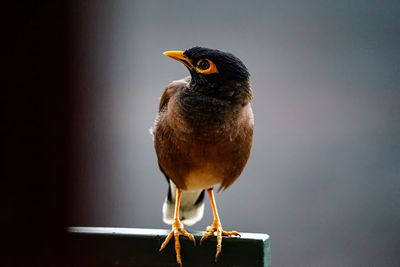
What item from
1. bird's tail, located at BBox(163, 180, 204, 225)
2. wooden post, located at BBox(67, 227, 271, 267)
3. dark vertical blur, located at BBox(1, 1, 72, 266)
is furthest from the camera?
bird's tail, located at BBox(163, 180, 204, 225)

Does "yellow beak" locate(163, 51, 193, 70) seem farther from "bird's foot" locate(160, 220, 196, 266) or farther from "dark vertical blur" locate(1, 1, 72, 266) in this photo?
"dark vertical blur" locate(1, 1, 72, 266)

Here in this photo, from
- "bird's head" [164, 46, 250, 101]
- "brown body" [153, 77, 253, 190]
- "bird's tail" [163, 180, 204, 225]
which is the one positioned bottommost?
"bird's tail" [163, 180, 204, 225]

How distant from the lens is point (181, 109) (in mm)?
1023

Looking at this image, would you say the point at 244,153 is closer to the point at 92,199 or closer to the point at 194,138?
the point at 194,138

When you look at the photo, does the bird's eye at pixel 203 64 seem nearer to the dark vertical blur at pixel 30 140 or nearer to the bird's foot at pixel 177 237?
the bird's foot at pixel 177 237

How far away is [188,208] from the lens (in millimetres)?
1374

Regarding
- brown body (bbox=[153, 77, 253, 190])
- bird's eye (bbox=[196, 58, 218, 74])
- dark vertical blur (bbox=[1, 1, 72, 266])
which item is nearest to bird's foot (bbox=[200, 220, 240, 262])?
brown body (bbox=[153, 77, 253, 190])

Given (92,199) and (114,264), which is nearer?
(92,199)

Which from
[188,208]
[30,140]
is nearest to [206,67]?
[188,208]

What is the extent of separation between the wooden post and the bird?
0.08ft

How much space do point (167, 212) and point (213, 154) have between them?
0.46 m

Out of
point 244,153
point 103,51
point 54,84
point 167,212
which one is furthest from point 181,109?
point 54,84

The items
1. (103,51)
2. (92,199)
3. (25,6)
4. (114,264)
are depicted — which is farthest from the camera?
(114,264)

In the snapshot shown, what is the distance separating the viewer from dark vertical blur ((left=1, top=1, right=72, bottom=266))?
0.78 ft
